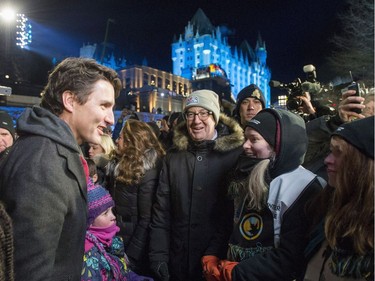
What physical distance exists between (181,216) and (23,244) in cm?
207

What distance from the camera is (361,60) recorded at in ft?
49.9

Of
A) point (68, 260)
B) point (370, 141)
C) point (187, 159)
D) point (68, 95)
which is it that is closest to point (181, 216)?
point (187, 159)

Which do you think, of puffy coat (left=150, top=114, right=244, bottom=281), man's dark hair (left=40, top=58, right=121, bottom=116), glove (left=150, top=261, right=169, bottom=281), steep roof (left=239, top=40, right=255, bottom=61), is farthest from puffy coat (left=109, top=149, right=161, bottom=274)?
steep roof (left=239, top=40, right=255, bottom=61)

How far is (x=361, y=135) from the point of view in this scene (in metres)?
1.84

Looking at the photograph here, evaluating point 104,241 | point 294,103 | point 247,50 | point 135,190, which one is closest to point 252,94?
point 294,103

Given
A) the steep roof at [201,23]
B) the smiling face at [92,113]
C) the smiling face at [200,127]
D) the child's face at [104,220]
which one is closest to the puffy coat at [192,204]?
the smiling face at [200,127]

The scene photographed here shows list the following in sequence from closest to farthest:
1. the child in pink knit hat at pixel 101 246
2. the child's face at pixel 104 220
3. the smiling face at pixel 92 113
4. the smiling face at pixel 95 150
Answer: the smiling face at pixel 92 113, the child in pink knit hat at pixel 101 246, the child's face at pixel 104 220, the smiling face at pixel 95 150

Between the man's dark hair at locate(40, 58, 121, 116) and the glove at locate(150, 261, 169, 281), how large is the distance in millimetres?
2159

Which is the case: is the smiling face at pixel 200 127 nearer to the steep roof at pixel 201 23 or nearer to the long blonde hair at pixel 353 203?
the long blonde hair at pixel 353 203

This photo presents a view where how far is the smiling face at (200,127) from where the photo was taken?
366 centimetres

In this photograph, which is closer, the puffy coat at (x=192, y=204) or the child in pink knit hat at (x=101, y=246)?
the child in pink knit hat at (x=101, y=246)

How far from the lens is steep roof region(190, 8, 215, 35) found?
85.4 metres

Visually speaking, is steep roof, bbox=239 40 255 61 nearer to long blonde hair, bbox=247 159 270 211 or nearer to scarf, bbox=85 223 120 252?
long blonde hair, bbox=247 159 270 211

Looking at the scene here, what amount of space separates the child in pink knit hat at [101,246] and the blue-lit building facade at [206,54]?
80297mm
